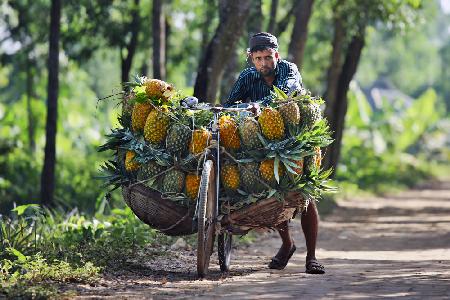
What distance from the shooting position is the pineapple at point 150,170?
9.90m

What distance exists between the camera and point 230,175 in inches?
388

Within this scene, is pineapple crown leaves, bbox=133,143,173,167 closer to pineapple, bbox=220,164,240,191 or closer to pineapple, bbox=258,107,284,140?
pineapple, bbox=220,164,240,191

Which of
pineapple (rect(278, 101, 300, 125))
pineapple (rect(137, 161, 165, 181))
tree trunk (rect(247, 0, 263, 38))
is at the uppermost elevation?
tree trunk (rect(247, 0, 263, 38))

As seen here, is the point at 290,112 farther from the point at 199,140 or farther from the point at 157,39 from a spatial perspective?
the point at 157,39

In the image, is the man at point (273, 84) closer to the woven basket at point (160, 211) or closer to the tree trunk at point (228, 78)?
the woven basket at point (160, 211)

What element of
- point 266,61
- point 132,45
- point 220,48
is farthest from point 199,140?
point 132,45

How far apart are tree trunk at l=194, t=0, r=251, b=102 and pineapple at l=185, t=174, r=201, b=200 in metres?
6.68

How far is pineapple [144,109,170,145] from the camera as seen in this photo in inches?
389

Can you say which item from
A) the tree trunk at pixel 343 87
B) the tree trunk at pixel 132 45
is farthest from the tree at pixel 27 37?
the tree trunk at pixel 343 87

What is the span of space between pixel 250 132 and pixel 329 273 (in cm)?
185

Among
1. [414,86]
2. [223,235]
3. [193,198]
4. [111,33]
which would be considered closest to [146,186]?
[193,198]

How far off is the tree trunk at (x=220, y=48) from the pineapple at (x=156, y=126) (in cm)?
654

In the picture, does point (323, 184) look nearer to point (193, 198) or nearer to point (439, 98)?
point (193, 198)

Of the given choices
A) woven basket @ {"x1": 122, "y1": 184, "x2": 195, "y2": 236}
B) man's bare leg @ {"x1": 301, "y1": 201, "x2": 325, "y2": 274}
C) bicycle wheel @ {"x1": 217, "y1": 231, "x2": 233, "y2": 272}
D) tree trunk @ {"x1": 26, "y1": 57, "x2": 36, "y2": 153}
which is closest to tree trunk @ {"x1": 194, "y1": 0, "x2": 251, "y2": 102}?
bicycle wheel @ {"x1": 217, "y1": 231, "x2": 233, "y2": 272}
